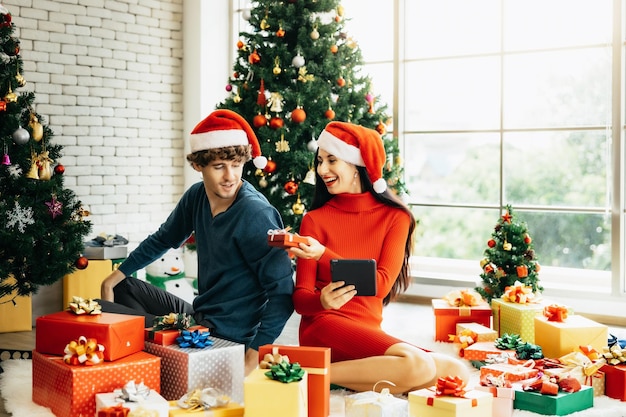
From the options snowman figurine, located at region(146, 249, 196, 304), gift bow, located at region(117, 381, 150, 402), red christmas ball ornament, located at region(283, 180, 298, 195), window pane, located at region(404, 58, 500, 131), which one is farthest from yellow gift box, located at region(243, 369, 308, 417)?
window pane, located at region(404, 58, 500, 131)

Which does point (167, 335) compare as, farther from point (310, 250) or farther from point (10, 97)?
point (10, 97)

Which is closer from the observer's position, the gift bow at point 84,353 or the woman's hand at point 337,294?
the gift bow at point 84,353

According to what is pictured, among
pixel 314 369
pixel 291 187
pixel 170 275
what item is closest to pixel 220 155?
pixel 314 369

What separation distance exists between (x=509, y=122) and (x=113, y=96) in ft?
9.79

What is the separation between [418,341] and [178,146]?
9.98 ft

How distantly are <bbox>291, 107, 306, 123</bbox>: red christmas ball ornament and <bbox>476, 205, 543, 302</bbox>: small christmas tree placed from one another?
4.36ft

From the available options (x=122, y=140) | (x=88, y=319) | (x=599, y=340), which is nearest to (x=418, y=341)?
(x=599, y=340)

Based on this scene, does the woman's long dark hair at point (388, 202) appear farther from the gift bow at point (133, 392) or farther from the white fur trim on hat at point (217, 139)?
the gift bow at point (133, 392)

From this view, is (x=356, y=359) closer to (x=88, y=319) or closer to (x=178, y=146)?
(x=88, y=319)

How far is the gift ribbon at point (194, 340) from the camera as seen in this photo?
2.55 m

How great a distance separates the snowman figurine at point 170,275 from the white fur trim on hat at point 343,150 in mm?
2408

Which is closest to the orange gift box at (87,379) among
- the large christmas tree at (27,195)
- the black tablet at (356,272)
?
the black tablet at (356,272)

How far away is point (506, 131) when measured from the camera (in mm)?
5223

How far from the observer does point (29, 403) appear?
279 cm
